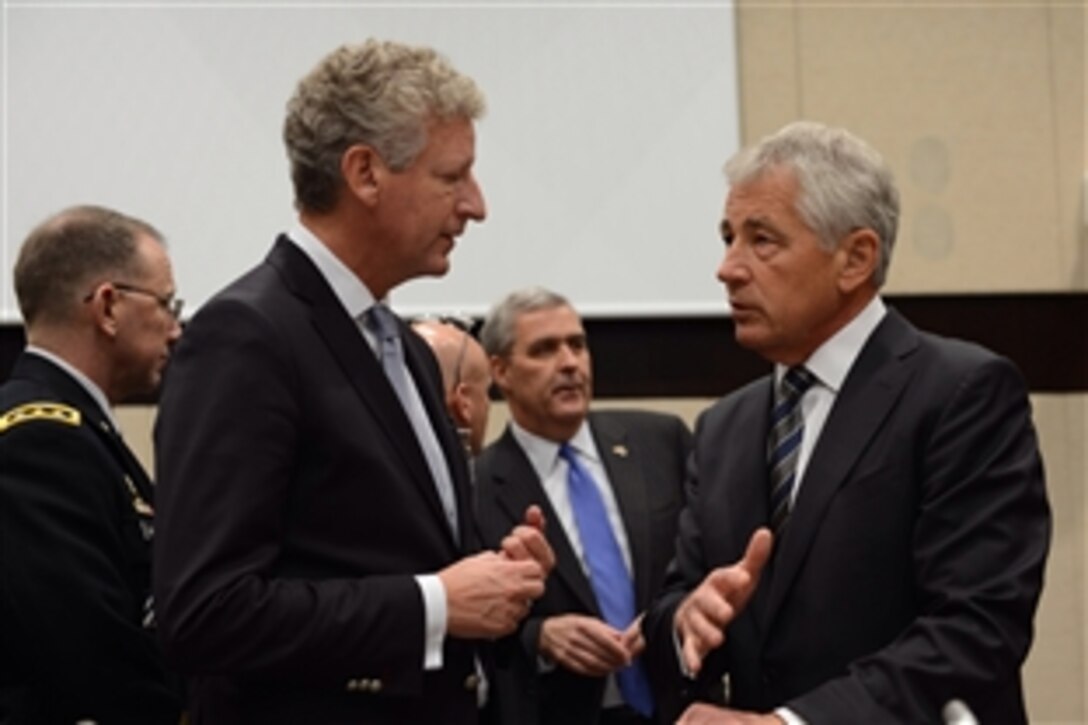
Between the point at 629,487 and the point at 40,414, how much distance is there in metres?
1.56

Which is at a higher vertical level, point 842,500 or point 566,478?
point 842,500

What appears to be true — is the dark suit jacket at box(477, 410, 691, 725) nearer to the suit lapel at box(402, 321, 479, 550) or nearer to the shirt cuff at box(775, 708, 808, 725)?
the suit lapel at box(402, 321, 479, 550)

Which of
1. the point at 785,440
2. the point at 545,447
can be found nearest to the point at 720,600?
the point at 785,440

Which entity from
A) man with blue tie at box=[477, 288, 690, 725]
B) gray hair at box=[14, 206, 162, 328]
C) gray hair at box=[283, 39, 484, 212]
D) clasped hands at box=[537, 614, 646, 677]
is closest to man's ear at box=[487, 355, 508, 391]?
man with blue tie at box=[477, 288, 690, 725]

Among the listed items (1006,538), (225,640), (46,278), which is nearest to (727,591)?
(1006,538)

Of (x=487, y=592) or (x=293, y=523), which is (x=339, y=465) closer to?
(x=293, y=523)

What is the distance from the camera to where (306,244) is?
218 cm

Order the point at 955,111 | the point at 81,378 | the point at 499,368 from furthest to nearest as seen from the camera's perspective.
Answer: the point at 955,111 < the point at 499,368 < the point at 81,378

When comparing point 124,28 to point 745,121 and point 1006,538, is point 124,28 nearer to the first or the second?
point 745,121

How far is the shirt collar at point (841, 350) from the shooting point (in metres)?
2.33

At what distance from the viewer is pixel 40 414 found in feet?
8.73

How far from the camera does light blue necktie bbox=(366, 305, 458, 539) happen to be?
2.16 meters

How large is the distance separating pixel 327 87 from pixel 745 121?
130 inches

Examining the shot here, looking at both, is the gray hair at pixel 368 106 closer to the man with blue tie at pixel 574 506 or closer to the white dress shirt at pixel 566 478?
the man with blue tie at pixel 574 506
